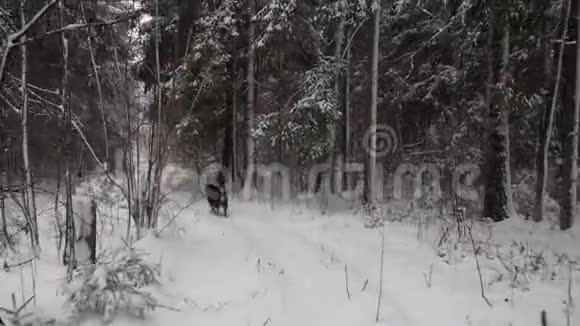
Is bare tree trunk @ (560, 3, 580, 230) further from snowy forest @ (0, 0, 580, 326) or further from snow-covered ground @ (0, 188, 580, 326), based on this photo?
snow-covered ground @ (0, 188, 580, 326)

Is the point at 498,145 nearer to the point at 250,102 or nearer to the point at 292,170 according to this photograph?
the point at 250,102

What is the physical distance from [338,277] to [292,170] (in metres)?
9.77

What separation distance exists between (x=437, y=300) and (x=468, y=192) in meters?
8.40

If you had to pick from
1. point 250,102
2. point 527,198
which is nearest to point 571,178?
point 527,198

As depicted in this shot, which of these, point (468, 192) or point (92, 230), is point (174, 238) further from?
point (468, 192)

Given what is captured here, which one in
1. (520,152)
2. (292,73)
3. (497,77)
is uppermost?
(292,73)

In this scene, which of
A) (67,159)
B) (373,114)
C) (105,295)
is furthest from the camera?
(373,114)

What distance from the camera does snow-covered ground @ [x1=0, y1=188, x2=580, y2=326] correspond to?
3204mm

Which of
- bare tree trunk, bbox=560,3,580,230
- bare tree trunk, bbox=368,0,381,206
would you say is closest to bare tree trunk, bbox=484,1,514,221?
bare tree trunk, bbox=560,3,580,230

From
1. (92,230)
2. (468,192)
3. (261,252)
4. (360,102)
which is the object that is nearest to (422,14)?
(360,102)

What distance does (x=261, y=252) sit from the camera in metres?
5.41

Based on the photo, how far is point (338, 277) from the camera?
14.0 ft

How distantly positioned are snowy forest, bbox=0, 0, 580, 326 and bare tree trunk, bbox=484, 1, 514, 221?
0.14ft

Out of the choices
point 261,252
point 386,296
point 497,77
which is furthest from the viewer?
point 497,77
